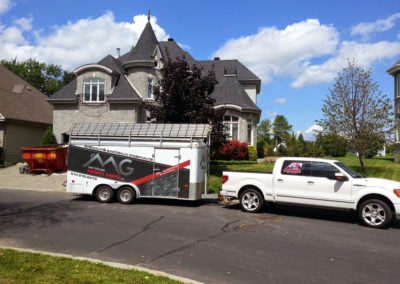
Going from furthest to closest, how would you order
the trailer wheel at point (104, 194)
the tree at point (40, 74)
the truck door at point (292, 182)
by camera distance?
the tree at point (40, 74)
the trailer wheel at point (104, 194)
the truck door at point (292, 182)

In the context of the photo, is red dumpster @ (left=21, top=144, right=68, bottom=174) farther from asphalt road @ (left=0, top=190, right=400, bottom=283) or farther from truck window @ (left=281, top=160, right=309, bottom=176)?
truck window @ (left=281, top=160, right=309, bottom=176)

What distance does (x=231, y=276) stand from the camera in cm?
507

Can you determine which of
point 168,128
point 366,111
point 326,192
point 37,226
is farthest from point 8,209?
point 366,111

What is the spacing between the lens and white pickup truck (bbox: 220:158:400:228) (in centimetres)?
875

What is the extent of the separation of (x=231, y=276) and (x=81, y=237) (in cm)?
370

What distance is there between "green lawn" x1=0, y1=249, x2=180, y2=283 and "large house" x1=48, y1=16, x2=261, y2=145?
64.8 ft

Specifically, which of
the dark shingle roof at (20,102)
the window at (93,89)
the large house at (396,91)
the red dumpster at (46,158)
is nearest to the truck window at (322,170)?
the red dumpster at (46,158)

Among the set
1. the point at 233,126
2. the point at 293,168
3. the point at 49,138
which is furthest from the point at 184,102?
the point at 49,138

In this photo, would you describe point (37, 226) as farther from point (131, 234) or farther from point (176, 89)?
point (176, 89)

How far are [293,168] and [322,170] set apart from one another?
84 cm

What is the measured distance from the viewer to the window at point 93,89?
25328mm

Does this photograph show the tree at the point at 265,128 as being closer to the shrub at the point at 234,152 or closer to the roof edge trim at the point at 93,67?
the shrub at the point at 234,152

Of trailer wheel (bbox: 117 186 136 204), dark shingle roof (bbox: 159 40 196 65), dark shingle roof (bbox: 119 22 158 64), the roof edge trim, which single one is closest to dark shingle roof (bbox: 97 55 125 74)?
dark shingle roof (bbox: 119 22 158 64)

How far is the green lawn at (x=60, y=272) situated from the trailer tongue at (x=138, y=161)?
6.24 meters
